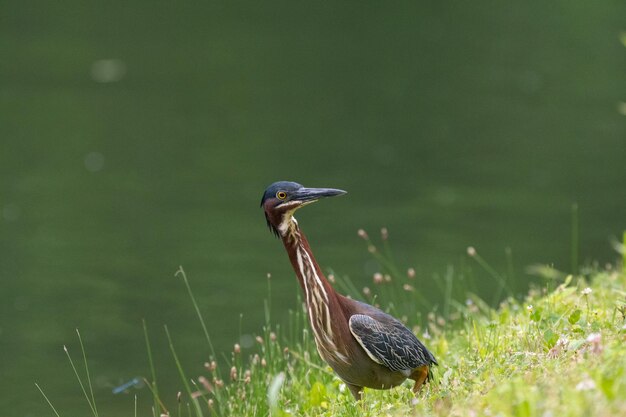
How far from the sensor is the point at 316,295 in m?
5.64

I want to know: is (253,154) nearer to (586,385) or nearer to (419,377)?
(419,377)

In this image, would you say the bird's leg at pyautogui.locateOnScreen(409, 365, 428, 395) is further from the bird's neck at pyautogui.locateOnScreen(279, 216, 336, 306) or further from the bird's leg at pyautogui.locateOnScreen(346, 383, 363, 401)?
the bird's neck at pyautogui.locateOnScreen(279, 216, 336, 306)

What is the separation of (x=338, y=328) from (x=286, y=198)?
0.67m

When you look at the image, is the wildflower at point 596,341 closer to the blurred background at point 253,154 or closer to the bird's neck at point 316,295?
the bird's neck at point 316,295

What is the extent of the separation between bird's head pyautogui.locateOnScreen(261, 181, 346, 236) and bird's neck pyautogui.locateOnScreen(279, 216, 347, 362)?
52mm

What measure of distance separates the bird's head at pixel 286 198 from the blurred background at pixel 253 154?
3971 mm

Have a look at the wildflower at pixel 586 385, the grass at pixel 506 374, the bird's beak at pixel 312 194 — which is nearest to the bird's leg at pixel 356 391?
the grass at pixel 506 374

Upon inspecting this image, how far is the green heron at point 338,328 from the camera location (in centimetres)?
558

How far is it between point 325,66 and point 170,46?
3.51 meters

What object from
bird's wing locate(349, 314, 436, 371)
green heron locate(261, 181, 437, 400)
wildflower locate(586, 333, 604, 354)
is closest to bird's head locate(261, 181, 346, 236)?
green heron locate(261, 181, 437, 400)

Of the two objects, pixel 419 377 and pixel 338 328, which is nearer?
pixel 338 328

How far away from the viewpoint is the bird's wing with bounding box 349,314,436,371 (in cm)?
559

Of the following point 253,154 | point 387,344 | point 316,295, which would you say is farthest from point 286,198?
point 253,154

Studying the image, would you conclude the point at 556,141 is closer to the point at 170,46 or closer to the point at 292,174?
the point at 292,174
